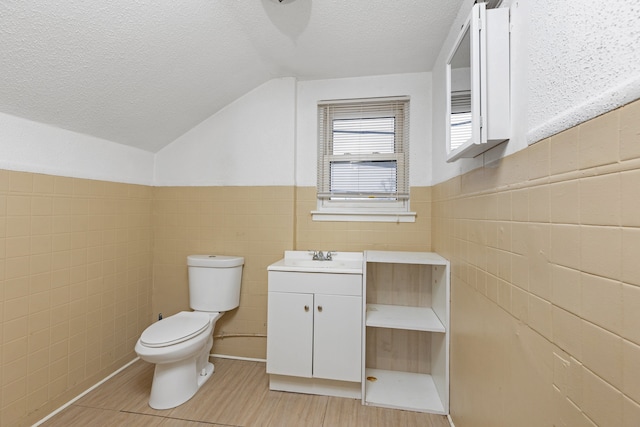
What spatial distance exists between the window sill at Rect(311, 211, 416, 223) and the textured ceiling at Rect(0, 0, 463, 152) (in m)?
1.10

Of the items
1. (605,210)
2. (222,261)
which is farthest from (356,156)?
(605,210)

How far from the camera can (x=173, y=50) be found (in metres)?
1.52

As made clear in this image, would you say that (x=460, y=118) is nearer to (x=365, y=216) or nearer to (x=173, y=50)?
(x=365, y=216)

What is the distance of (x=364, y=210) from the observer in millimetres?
2139

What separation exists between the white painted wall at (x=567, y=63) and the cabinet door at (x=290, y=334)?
1357mm

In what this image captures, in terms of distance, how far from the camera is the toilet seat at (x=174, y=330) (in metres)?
1.54

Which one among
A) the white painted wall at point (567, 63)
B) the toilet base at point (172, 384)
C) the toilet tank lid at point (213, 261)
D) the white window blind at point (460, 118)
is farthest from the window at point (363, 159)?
the toilet base at point (172, 384)

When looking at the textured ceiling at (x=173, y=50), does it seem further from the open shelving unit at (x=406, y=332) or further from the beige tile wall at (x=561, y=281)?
the open shelving unit at (x=406, y=332)

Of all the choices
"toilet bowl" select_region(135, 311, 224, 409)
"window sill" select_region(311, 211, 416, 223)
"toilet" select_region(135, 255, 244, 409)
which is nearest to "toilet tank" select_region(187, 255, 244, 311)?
"toilet" select_region(135, 255, 244, 409)

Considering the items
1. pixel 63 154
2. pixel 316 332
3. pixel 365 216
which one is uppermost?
pixel 63 154

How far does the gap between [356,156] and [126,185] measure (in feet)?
5.98

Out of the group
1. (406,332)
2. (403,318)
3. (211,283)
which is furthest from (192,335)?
(406,332)

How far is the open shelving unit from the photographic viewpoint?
5.40 feet

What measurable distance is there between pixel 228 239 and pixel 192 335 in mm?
778
